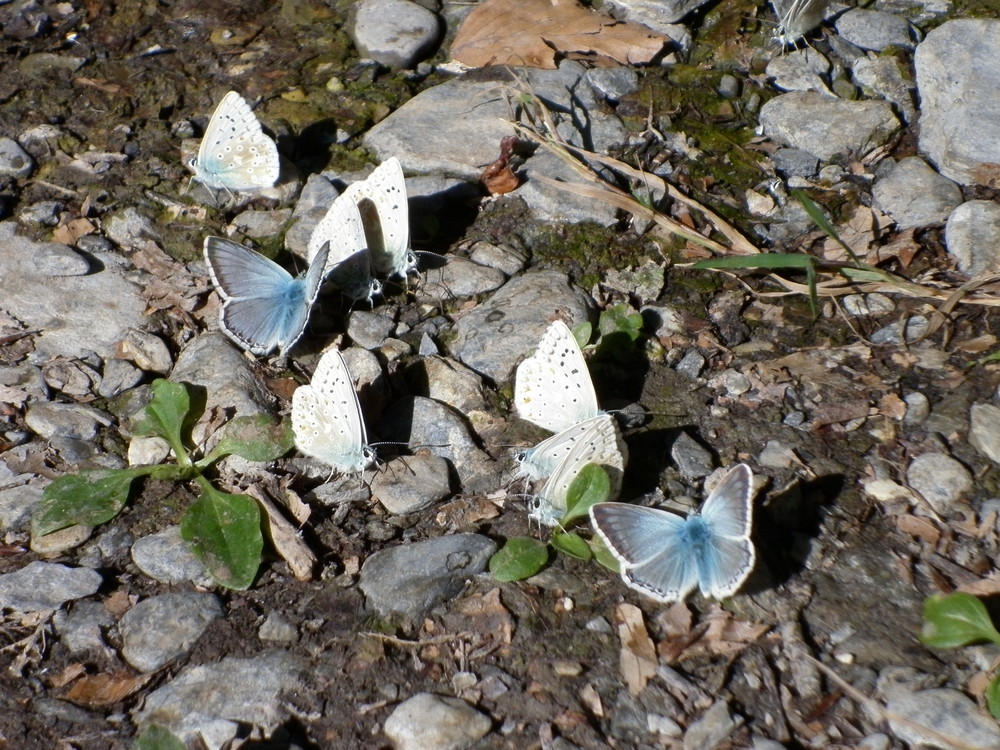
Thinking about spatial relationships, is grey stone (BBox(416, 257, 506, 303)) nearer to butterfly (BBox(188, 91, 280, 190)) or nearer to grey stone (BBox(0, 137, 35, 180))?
butterfly (BBox(188, 91, 280, 190))

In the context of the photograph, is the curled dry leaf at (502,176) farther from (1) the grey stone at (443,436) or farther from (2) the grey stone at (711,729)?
(2) the grey stone at (711,729)

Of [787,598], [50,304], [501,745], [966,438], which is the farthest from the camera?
[50,304]

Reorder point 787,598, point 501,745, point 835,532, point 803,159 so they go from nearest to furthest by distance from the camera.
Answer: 1. point 501,745
2. point 787,598
3. point 835,532
4. point 803,159

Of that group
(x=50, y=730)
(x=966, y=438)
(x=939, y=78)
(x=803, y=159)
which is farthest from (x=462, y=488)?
(x=939, y=78)

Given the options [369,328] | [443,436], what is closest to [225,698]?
[443,436]

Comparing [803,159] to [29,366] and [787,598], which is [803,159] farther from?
[29,366]

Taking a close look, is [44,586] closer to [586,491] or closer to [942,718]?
[586,491]

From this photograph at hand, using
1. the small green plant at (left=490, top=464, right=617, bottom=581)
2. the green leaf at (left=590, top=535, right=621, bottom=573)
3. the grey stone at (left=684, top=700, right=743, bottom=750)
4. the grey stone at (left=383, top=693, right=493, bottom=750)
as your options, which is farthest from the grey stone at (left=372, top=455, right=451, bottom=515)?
the grey stone at (left=684, top=700, right=743, bottom=750)
